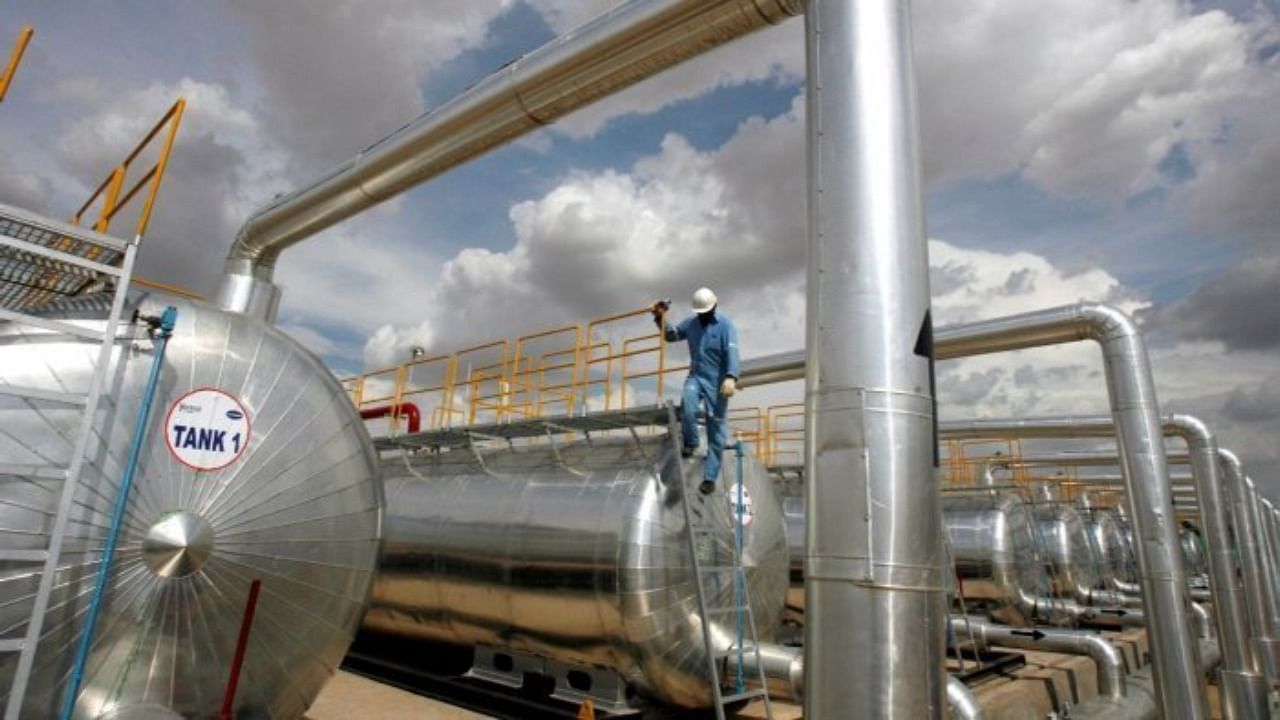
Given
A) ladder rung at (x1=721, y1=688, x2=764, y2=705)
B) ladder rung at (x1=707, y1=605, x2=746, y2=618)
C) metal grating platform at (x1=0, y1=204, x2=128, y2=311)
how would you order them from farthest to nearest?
ladder rung at (x1=707, y1=605, x2=746, y2=618) < ladder rung at (x1=721, y1=688, x2=764, y2=705) < metal grating platform at (x1=0, y1=204, x2=128, y2=311)

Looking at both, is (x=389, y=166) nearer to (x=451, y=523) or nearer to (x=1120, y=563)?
(x=451, y=523)

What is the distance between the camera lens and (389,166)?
7723 millimetres

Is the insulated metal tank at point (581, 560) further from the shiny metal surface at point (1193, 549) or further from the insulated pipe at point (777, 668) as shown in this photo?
the shiny metal surface at point (1193, 549)

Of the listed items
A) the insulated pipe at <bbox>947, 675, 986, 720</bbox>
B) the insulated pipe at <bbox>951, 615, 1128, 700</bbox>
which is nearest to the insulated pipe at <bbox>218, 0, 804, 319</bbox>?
the insulated pipe at <bbox>947, 675, 986, 720</bbox>

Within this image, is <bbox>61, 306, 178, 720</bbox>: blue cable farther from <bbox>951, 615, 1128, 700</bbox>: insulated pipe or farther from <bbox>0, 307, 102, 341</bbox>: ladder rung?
<bbox>951, 615, 1128, 700</bbox>: insulated pipe

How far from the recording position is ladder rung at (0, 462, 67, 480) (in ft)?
12.3

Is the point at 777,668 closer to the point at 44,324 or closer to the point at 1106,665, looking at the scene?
the point at 44,324

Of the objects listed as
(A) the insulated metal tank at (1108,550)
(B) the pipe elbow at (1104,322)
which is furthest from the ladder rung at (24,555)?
(A) the insulated metal tank at (1108,550)

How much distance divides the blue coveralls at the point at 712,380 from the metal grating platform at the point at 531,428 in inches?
15.4

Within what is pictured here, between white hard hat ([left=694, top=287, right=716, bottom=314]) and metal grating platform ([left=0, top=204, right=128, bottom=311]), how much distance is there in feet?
16.2

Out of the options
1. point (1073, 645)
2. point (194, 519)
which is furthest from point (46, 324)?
point (1073, 645)

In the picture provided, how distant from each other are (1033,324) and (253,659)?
1133cm

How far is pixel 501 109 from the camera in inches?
272

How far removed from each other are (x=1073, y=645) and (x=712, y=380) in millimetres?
9725
